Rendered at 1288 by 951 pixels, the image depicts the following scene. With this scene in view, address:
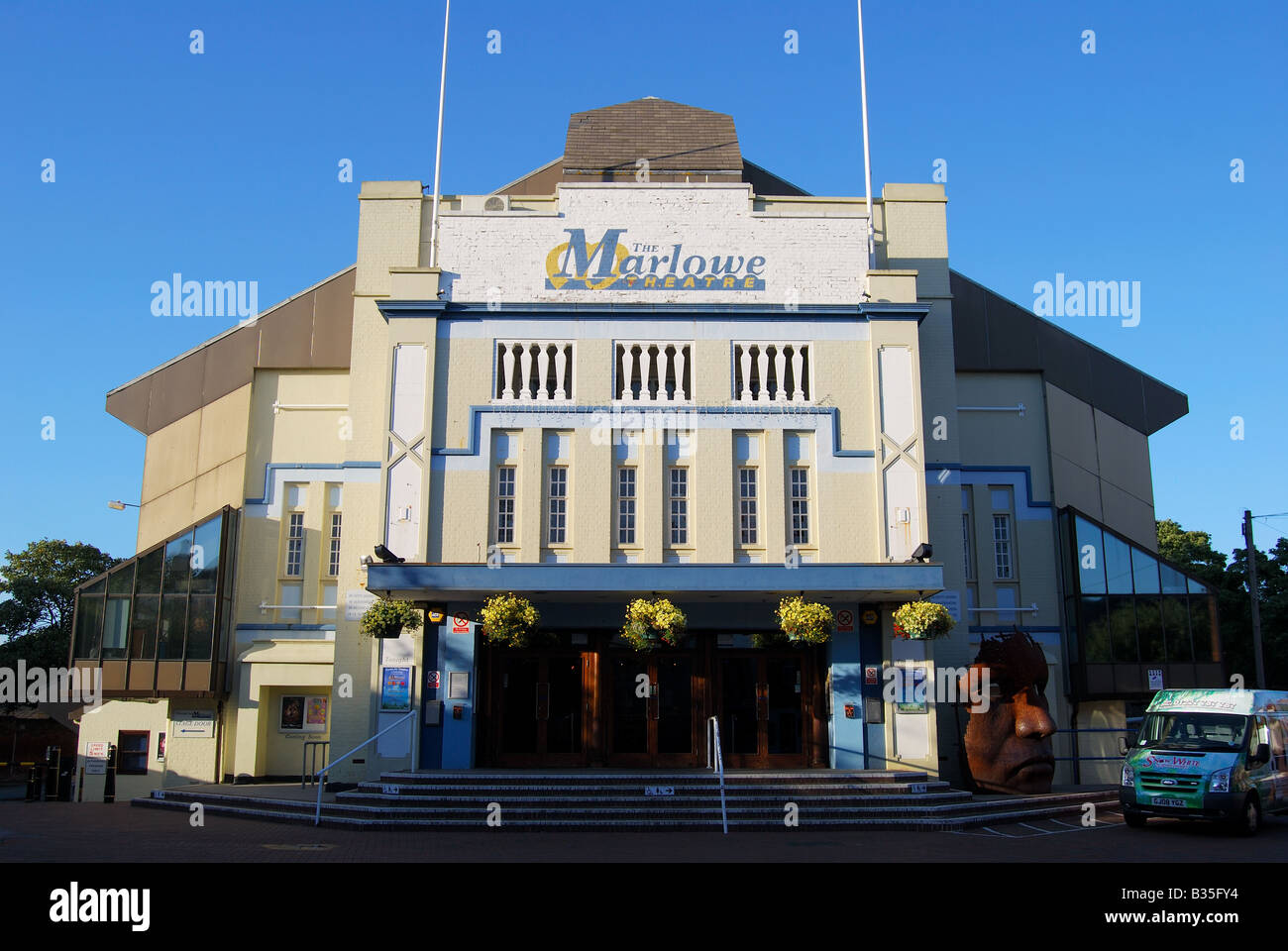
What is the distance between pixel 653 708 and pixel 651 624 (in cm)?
274

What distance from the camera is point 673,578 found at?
19.8 meters

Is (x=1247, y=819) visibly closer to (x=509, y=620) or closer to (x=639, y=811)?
(x=639, y=811)

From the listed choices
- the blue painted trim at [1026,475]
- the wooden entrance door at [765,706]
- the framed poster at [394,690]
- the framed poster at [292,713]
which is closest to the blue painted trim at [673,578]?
the framed poster at [394,690]

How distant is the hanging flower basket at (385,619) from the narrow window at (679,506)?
18.2 feet

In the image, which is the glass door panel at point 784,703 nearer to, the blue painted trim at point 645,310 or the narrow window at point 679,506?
the narrow window at point 679,506

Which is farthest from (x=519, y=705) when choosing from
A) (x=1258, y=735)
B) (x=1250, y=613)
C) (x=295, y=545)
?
(x=1250, y=613)

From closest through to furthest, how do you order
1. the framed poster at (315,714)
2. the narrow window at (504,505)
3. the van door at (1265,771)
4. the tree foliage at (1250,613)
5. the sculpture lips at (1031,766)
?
the van door at (1265,771) → the sculpture lips at (1031,766) → the narrow window at (504,505) → the framed poster at (315,714) → the tree foliage at (1250,613)

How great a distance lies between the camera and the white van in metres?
16.1

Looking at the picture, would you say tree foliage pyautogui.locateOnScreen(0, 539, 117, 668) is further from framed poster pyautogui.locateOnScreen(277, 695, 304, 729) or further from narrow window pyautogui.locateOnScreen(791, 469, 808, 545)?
narrow window pyautogui.locateOnScreen(791, 469, 808, 545)

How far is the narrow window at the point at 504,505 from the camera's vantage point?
70.6ft

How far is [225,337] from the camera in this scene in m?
27.2

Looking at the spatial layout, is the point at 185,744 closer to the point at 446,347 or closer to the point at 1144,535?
the point at 446,347
